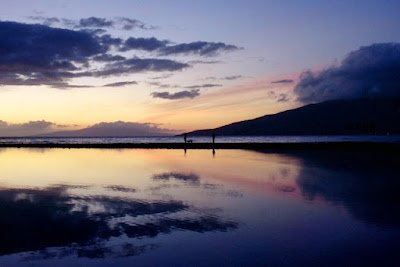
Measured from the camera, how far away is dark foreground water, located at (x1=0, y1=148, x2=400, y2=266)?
9.10m

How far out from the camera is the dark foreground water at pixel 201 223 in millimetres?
9102

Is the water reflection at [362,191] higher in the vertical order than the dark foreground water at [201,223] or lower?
lower

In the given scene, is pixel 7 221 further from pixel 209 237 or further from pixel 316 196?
pixel 316 196

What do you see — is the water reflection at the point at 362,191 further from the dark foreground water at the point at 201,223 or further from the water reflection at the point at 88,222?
the water reflection at the point at 88,222

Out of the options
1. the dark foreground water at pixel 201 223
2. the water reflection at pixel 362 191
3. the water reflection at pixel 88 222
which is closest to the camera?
the dark foreground water at pixel 201 223

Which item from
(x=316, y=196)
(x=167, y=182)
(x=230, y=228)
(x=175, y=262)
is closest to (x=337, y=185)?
(x=316, y=196)

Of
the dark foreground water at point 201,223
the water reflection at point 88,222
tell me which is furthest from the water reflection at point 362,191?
the water reflection at point 88,222

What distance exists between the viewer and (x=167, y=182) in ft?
73.3

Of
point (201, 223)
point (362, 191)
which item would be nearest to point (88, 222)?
point (201, 223)

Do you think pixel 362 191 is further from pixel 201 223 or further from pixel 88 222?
pixel 88 222

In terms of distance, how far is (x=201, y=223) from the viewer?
12.1 m

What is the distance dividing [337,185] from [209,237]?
475 inches

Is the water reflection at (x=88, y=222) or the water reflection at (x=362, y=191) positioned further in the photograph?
the water reflection at (x=362, y=191)

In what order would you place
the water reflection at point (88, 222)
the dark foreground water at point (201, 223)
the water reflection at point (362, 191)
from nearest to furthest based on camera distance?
the dark foreground water at point (201, 223) < the water reflection at point (88, 222) < the water reflection at point (362, 191)
